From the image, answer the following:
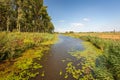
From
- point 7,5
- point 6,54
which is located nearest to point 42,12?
point 7,5

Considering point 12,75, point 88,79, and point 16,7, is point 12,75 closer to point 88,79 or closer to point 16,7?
point 88,79

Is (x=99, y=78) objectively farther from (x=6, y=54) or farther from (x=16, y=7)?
(x=16, y=7)

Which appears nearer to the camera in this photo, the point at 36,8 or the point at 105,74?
the point at 105,74

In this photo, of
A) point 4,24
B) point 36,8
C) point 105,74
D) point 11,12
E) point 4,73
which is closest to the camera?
point 105,74

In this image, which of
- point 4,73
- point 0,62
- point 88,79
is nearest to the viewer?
point 88,79

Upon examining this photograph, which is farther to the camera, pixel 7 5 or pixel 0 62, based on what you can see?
pixel 7 5

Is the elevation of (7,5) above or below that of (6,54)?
above

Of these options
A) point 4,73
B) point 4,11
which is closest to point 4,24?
point 4,11

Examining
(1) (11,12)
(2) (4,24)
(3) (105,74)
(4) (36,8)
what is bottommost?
(3) (105,74)

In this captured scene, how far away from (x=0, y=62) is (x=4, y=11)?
83.7ft

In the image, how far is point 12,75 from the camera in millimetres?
6273

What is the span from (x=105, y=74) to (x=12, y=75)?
14.2 ft

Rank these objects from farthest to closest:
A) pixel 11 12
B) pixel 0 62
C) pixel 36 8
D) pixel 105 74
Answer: pixel 36 8, pixel 11 12, pixel 0 62, pixel 105 74

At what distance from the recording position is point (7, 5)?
28125 mm
